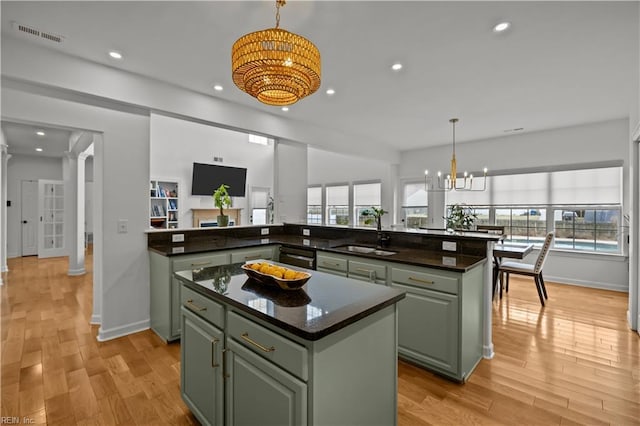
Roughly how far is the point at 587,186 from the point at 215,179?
7.93 meters

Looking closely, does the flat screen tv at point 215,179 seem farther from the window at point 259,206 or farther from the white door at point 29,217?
the white door at point 29,217

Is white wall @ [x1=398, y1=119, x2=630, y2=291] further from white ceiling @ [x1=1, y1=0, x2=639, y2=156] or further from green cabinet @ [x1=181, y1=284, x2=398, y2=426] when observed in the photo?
green cabinet @ [x1=181, y1=284, x2=398, y2=426]

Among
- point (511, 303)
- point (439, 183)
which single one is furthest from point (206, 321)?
point (439, 183)

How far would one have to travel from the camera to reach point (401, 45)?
2582 millimetres

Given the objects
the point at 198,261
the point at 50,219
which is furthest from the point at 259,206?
the point at 198,261

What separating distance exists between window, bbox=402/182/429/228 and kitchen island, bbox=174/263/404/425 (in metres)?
5.75

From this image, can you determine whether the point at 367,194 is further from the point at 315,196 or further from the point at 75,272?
the point at 75,272

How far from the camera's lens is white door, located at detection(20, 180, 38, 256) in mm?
7359

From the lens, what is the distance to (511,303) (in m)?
4.02

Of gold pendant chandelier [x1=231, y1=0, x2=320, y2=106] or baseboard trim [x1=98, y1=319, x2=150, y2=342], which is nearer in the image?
gold pendant chandelier [x1=231, y1=0, x2=320, y2=106]

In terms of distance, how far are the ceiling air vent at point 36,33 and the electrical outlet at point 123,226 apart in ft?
5.44

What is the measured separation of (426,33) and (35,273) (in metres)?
7.59

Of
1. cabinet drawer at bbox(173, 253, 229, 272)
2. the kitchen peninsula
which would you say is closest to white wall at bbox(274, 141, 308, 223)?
the kitchen peninsula

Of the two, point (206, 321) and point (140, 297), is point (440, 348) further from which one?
point (140, 297)
